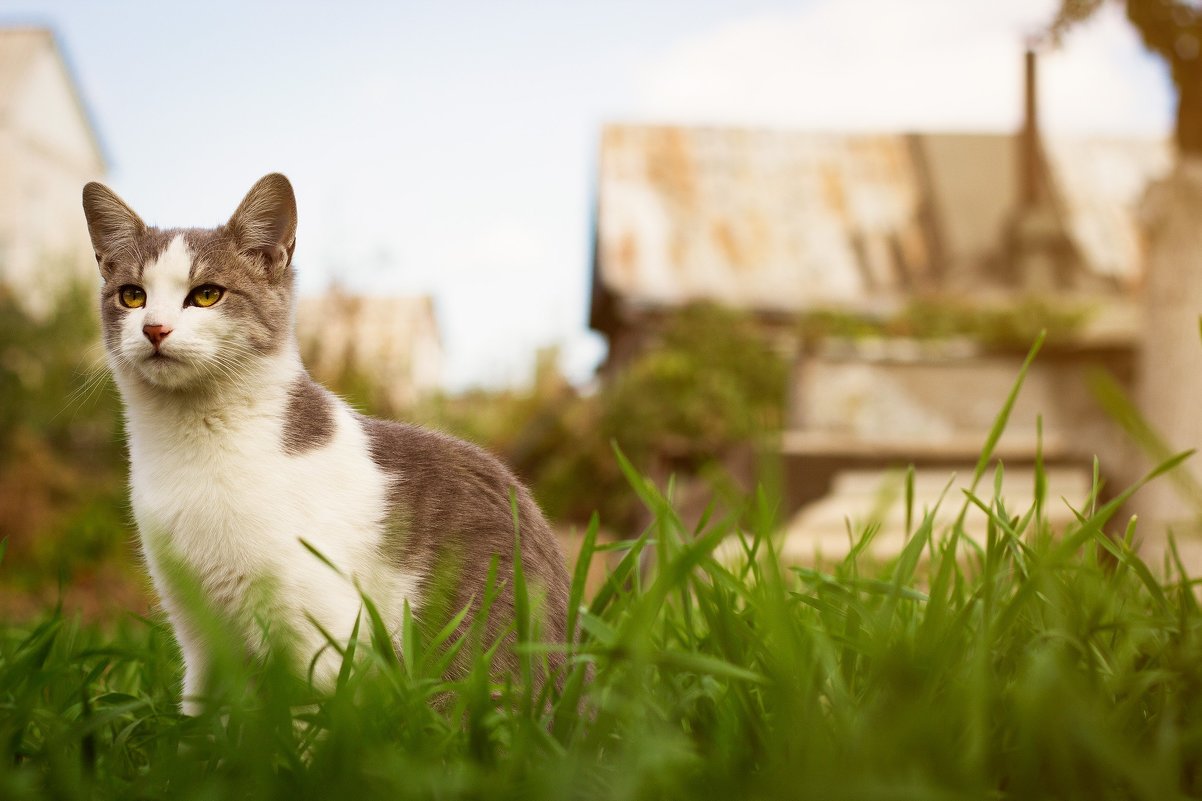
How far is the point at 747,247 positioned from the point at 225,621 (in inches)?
574

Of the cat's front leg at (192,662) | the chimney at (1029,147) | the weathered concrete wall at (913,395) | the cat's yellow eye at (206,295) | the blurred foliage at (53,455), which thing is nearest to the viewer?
the cat's front leg at (192,662)

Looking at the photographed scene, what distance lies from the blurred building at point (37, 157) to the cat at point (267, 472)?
706 inches

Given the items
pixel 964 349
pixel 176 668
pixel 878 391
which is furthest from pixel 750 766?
pixel 964 349

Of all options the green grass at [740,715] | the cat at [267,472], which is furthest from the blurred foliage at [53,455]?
the green grass at [740,715]

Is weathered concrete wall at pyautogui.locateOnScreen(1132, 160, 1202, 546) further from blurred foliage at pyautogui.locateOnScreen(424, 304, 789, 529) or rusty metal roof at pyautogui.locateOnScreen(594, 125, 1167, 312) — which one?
rusty metal roof at pyautogui.locateOnScreen(594, 125, 1167, 312)

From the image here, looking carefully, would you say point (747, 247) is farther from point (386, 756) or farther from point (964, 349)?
point (386, 756)

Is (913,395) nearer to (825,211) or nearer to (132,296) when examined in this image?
(825,211)

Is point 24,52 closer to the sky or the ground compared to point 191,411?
closer to the sky

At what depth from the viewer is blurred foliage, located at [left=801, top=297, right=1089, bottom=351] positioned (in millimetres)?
12820

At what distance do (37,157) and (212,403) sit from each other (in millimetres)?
22689

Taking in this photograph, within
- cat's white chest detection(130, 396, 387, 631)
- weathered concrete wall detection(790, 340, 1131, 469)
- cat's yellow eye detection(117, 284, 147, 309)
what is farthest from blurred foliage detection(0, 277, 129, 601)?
cat's white chest detection(130, 396, 387, 631)

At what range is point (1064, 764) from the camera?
97cm

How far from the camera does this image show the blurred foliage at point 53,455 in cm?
1191

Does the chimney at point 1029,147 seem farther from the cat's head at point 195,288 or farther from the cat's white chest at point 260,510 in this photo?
the cat's white chest at point 260,510
